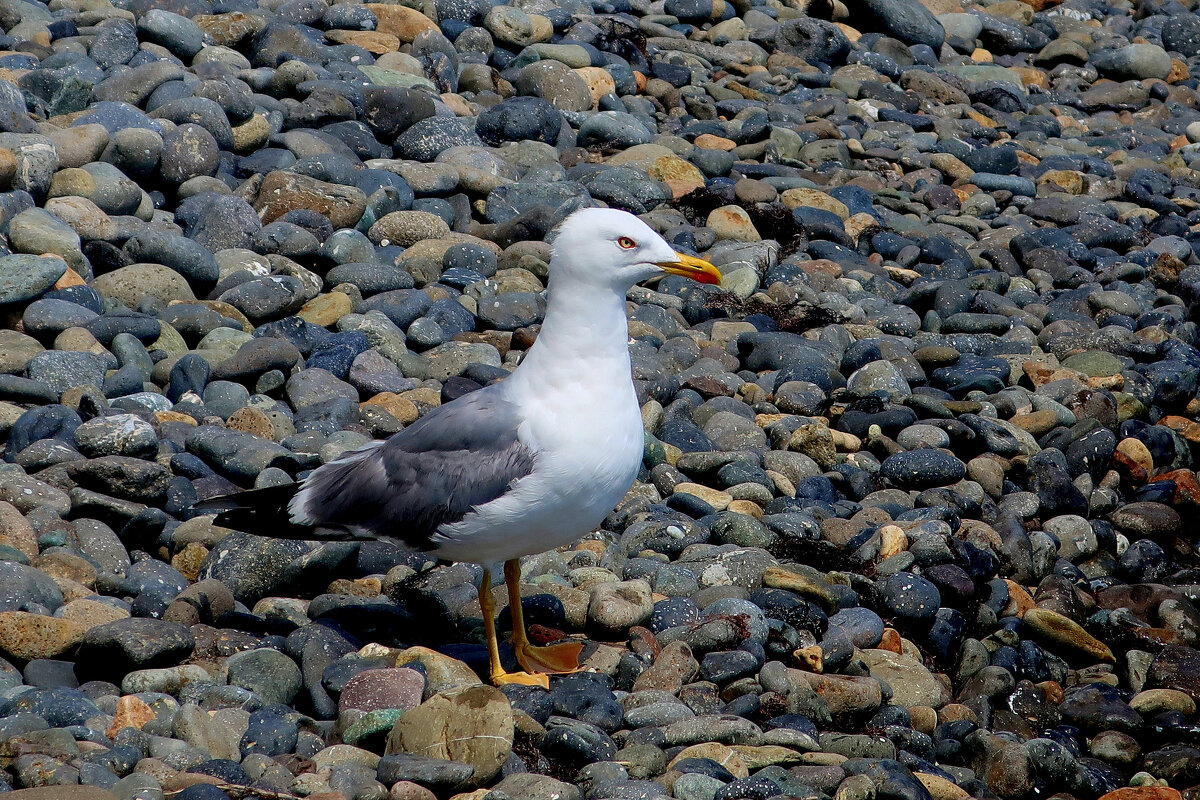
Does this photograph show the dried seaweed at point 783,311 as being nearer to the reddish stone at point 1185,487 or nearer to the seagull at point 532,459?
the reddish stone at point 1185,487

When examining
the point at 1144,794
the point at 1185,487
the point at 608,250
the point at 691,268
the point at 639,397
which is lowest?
the point at 1185,487

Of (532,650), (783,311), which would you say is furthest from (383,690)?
(783,311)

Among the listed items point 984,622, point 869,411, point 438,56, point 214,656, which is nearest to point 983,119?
point 438,56

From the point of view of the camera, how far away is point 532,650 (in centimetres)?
531

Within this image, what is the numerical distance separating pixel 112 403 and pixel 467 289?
103 inches

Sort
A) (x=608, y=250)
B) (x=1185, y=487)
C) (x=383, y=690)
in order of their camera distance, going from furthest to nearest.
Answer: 1. (x=1185, y=487)
2. (x=608, y=250)
3. (x=383, y=690)

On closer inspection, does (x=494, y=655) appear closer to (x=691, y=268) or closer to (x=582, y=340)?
(x=582, y=340)

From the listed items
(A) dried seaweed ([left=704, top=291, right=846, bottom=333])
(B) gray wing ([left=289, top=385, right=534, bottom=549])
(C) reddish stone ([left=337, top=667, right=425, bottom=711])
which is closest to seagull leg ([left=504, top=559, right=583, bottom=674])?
(B) gray wing ([left=289, top=385, right=534, bottom=549])

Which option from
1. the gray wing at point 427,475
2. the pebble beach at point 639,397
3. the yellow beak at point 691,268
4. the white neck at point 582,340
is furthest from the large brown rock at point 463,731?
the yellow beak at point 691,268

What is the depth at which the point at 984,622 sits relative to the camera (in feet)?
20.0

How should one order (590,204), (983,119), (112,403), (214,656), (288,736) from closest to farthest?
(288,736), (214,656), (112,403), (590,204), (983,119)

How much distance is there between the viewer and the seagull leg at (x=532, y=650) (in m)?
5.25

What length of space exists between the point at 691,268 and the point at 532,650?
1.75 metres

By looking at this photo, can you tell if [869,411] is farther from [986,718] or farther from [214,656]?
[214,656]
